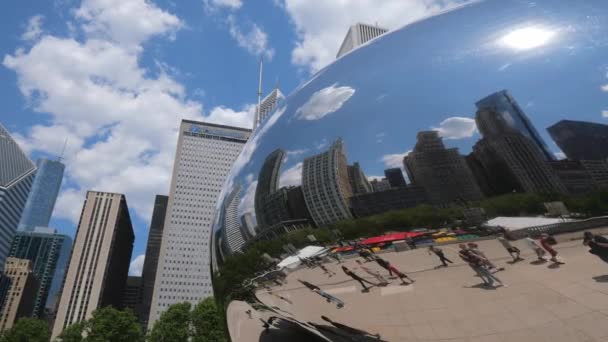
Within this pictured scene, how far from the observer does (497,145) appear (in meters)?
1.76

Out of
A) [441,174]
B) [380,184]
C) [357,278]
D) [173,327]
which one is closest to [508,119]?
[441,174]

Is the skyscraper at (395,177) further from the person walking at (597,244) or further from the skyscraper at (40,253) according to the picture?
the skyscraper at (40,253)

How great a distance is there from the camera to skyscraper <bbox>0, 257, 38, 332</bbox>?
104 meters

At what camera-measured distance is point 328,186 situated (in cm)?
204

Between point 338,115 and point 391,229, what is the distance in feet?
2.49

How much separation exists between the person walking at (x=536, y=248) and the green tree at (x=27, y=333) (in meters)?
42.4

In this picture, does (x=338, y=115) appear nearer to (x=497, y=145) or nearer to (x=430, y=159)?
(x=430, y=159)

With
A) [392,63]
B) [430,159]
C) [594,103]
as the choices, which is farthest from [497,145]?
[392,63]

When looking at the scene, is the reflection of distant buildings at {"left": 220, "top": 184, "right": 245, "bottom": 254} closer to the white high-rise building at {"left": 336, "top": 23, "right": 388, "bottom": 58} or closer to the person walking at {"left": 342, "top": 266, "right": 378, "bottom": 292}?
the person walking at {"left": 342, "top": 266, "right": 378, "bottom": 292}

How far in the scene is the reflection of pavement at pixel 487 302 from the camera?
1485mm

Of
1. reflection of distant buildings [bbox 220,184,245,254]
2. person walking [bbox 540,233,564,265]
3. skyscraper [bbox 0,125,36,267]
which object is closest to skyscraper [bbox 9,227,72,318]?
skyscraper [bbox 0,125,36,267]

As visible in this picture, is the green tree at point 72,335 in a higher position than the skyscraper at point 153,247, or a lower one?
lower

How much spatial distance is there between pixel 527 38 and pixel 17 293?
144 meters

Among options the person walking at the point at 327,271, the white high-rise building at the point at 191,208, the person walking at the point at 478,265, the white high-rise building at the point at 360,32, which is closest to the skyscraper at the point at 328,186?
the person walking at the point at 327,271
